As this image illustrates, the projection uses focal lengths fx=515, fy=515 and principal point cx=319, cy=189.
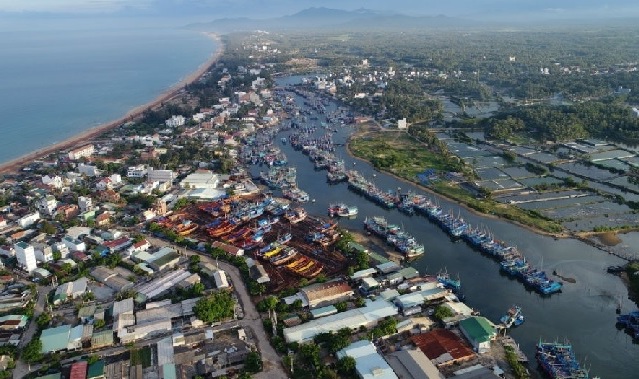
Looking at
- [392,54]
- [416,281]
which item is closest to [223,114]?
[416,281]

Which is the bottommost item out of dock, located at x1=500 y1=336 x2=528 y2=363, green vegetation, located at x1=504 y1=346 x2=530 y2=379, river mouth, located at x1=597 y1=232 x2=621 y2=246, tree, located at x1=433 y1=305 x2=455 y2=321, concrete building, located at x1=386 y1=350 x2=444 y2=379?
dock, located at x1=500 y1=336 x2=528 y2=363

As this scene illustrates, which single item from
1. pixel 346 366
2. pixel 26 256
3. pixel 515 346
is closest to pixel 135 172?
pixel 26 256

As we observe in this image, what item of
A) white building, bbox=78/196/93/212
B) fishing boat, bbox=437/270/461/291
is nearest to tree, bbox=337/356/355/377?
fishing boat, bbox=437/270/461/291

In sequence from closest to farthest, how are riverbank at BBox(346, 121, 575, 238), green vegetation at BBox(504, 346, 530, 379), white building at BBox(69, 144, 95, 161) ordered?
1. green vegetation at BBox(504, 346, 530, 379)
2. riverbank at BBox(346, 121, 575, 238)
3. white building at BBox(69, 144, 95, 161)

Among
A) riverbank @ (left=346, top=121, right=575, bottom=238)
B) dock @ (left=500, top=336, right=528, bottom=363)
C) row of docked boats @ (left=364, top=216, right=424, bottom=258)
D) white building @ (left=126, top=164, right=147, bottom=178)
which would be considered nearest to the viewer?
dock @ (left=500, top=336, right=528, bottom=363)

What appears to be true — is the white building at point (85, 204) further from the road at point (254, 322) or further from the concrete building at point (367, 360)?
the concrete building at point (367, 360)

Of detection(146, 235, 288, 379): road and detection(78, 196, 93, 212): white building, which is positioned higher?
detection(78, 196, 93, 212): white building

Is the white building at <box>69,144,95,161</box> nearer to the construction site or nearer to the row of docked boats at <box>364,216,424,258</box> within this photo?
the construction site
